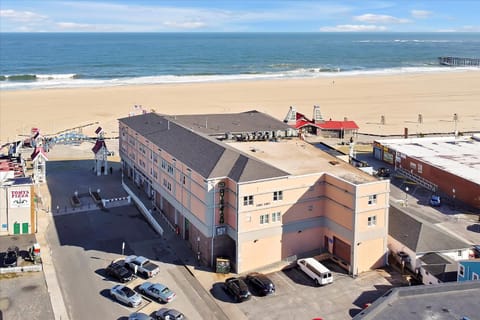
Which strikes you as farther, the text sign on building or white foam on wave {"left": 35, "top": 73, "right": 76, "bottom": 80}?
white foam on wave {"left": 35, "top": 73, "right": 76, "bottom": 80}

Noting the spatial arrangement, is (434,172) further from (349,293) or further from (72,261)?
(72,261)

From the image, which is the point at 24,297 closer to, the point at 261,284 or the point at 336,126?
the point at 261,284

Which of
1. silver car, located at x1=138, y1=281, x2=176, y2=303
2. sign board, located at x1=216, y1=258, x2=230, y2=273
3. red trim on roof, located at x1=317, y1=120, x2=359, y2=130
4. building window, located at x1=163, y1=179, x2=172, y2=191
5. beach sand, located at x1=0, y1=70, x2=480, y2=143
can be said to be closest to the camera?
silver car, located at x1=138, y1=281, x2=176, y2=303

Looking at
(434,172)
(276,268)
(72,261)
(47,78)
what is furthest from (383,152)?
(47,78)

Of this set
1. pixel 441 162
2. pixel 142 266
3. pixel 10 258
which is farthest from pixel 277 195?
pixel 441 162

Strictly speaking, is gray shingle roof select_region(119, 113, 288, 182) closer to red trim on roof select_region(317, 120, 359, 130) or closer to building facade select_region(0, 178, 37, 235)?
building facade select_region(0, 178, 37, 235)

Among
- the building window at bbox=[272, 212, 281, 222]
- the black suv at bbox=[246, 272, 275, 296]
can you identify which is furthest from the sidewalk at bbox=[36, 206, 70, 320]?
the building window at bbox=[272, 212, 281, 222]

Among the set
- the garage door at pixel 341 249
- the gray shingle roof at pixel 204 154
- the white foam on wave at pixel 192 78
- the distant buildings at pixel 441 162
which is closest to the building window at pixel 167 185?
the gray shingle roof at pixel 204 154
